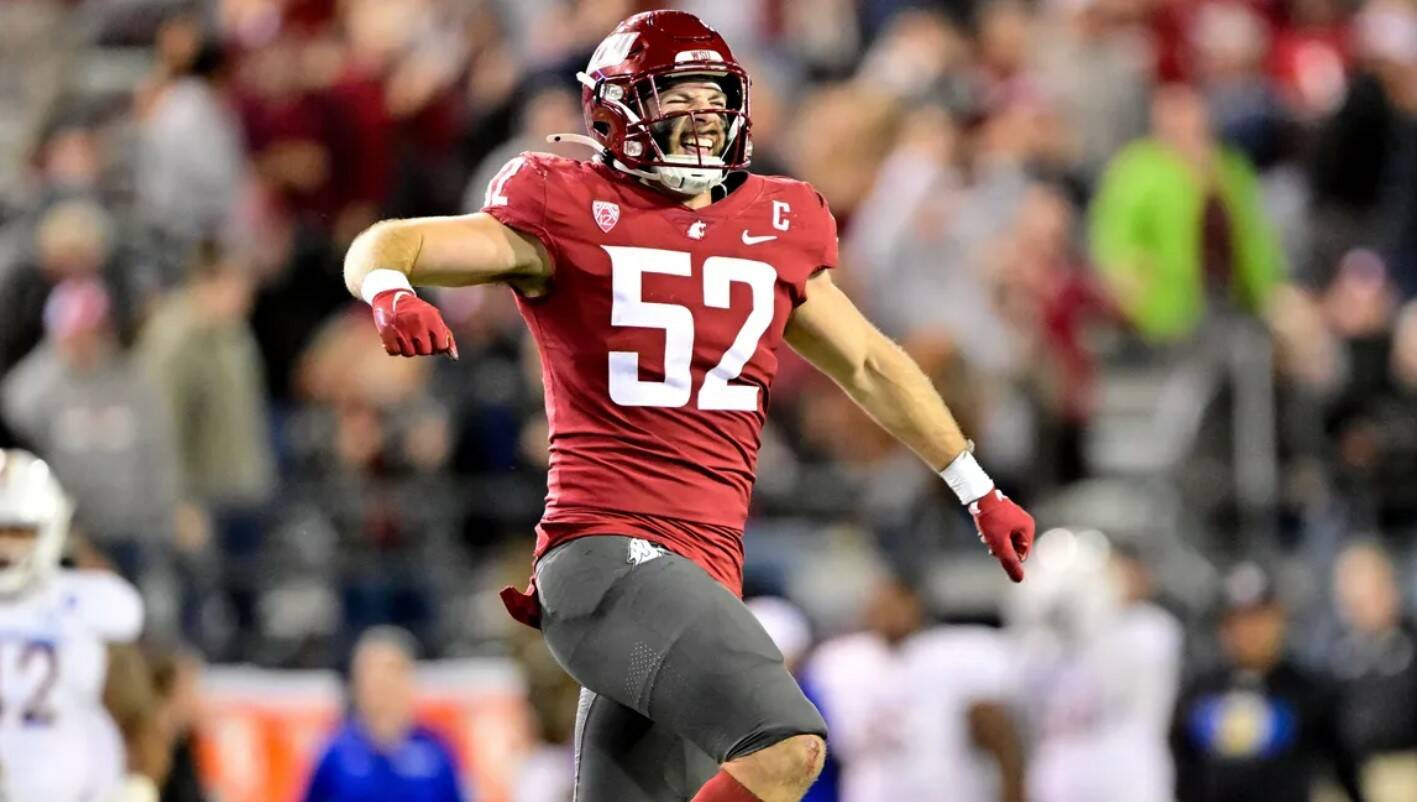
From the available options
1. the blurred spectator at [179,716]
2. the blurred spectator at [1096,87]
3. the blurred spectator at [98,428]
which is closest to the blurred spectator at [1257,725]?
the blurred spectator at [1096,87]

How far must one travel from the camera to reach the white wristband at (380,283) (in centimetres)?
479

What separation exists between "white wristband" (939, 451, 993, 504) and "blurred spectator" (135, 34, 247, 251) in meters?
6.24

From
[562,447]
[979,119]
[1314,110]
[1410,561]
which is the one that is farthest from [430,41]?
[562,447]

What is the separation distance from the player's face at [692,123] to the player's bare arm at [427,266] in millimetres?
346

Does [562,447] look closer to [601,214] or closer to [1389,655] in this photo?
[601,214]

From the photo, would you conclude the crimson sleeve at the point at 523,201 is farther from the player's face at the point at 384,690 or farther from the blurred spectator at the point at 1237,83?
the blurred spectator at the point at 1237,83

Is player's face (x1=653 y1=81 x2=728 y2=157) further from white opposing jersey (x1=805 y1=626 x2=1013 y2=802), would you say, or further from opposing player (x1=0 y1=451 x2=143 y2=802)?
white opposing jersey (x1=805 y1=626 x2=1013 y2=802)

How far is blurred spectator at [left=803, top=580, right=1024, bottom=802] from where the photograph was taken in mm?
9539

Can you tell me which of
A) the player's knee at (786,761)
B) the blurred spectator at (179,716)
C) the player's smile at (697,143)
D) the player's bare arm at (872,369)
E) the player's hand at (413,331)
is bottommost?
the blurred spectator at (179,716)

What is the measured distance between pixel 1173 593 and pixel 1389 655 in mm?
1026

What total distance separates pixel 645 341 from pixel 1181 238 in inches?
254

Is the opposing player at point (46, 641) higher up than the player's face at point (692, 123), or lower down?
lower down

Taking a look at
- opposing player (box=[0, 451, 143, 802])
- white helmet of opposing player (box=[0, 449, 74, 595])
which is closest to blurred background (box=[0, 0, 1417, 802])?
opposing player (box=[0, 451, 143, 802])

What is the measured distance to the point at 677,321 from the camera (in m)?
5.16
